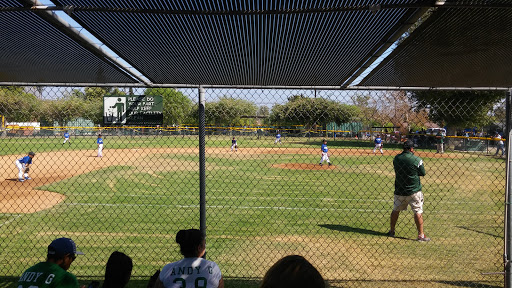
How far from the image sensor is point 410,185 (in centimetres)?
778

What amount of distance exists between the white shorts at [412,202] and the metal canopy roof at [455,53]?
10.2 feet

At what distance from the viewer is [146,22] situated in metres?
3.15

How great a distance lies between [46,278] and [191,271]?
1085 millimetres

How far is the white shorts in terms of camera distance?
25.2ft

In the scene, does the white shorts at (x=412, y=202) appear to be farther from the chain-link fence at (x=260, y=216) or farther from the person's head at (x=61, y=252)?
the person's head at (x=61, y=252)

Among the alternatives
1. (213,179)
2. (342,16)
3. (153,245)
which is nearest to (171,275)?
(342,16)

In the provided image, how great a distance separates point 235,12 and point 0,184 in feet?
54.5

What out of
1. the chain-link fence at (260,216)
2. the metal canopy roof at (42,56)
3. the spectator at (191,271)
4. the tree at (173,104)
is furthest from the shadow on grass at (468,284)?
the metal canopy roof at (42,56)

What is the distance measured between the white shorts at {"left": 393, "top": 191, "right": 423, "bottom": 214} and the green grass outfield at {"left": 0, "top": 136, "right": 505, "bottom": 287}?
69 cm

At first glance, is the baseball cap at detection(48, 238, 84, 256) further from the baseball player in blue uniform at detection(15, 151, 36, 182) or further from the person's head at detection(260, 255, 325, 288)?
the baseball player in blue uniform at detection(15, 151, 36, 182)

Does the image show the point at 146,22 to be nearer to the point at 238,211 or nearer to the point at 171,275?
the point at 171,275

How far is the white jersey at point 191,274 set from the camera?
2967 mm

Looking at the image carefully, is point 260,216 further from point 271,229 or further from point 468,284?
point 468,284

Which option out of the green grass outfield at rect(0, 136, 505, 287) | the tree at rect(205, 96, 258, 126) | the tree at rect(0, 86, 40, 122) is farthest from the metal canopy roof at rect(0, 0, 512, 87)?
the tree at rect(0, 86, 40, 122)
